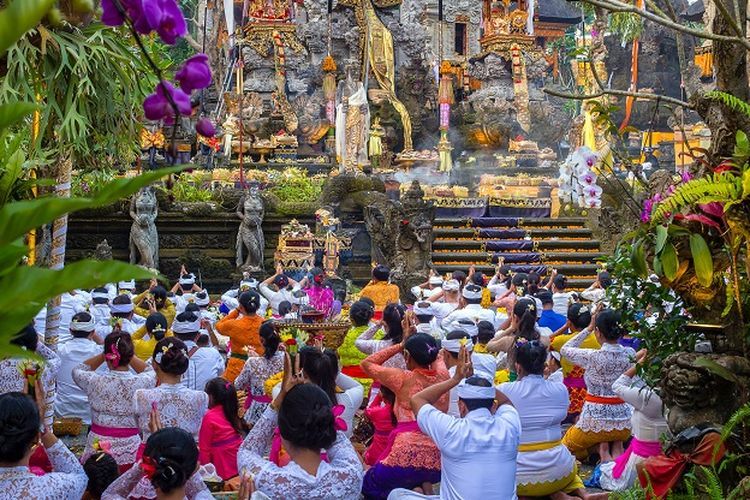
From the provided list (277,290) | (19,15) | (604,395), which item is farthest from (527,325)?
(19,15)

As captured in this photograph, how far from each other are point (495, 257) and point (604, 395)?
12674mm

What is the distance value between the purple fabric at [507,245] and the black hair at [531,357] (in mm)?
14397

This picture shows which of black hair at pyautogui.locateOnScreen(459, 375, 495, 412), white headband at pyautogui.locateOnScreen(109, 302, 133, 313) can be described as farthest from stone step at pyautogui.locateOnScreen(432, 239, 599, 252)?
black hair at pyautogui.locateOnScreen(459, 375, 495, 412)

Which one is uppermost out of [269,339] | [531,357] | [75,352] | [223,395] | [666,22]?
[666,22]

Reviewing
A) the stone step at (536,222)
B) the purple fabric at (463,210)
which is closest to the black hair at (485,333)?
the stone step at (536,222)

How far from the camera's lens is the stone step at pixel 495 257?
20484 mm

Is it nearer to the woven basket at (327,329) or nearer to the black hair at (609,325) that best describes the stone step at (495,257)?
the woven basket at (327,329)

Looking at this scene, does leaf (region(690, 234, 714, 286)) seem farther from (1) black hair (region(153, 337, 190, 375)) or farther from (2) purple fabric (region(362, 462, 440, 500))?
(1) black hair (region(153, 337, 190, 375))

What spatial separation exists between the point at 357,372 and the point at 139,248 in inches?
455

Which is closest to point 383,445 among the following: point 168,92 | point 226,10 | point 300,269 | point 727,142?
point 727,142

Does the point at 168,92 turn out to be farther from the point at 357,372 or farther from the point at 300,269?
the point at 300,269

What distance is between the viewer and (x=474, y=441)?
507 centimetres

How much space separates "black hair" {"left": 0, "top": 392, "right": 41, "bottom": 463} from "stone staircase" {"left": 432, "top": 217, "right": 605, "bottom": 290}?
15.6 m

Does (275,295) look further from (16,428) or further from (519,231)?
(519,231)
